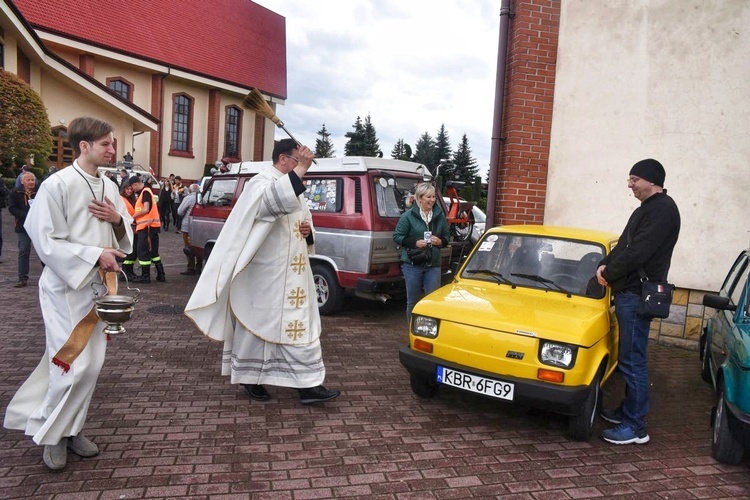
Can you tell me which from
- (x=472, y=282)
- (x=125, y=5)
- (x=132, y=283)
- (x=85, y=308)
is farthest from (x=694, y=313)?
(x=125, y=5)

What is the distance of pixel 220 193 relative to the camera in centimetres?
992

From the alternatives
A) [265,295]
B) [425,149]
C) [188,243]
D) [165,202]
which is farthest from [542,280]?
[425,149]

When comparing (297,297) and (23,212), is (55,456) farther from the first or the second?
(23,212)

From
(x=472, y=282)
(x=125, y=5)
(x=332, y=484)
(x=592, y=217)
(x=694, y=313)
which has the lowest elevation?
(x=332, y=484)

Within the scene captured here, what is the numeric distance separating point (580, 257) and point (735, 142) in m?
3.67

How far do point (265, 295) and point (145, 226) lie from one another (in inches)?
243

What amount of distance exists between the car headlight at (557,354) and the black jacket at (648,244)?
0.73 meters

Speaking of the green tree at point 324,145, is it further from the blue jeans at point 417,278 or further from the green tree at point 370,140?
the blue jeans at point 417,278

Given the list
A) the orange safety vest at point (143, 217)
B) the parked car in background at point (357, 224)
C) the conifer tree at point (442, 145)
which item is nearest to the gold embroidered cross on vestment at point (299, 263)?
the parked car in background at point (357, 224)

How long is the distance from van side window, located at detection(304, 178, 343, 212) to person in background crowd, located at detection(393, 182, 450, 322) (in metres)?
1.67

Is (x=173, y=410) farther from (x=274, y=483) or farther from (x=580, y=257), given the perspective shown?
(x=580, y=257)

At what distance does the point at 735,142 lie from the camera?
7.10 m

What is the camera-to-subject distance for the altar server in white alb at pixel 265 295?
4324 millimetres

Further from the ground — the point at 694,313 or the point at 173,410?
the point at 694,313
